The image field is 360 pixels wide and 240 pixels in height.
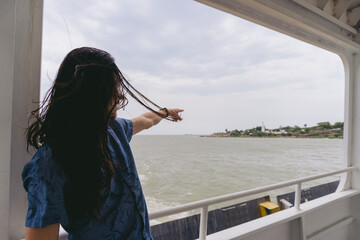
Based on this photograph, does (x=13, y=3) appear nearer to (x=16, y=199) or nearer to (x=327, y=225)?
(x=16, y=199)

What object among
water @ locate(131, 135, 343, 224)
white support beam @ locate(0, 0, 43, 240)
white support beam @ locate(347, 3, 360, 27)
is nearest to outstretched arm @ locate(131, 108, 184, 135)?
white support beam @ locate(0, 0, 43, 240)

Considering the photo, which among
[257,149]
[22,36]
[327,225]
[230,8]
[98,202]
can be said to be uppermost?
[230,8]

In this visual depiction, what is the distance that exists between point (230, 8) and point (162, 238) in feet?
5.42

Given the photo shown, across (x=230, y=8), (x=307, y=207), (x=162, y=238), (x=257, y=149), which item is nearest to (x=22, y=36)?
(x=230, y=8)

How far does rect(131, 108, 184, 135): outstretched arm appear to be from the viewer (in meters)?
0.80

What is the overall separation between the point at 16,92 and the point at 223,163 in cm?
2699

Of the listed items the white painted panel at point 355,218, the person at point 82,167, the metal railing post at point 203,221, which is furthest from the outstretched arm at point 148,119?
the white painted panel at point 355,218

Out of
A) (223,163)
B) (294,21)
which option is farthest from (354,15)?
(223,163)

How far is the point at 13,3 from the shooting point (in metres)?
0.73

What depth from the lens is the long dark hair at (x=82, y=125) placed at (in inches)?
16.8

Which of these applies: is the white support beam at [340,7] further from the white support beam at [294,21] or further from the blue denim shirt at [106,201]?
the blue denim shirt at [106,201]

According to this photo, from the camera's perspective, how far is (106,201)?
1.61 feet

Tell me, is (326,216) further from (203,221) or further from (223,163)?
(223,163)

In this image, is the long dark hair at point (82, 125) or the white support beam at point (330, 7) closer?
the long dark hair at point (82, 125)
